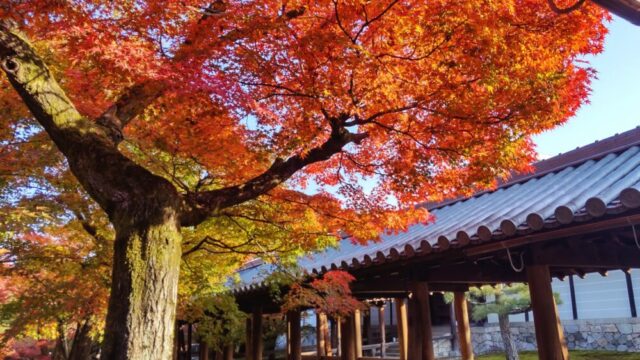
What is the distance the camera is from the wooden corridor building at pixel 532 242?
14.6 feet

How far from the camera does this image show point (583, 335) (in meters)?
14.5

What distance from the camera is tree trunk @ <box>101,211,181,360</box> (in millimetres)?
3338

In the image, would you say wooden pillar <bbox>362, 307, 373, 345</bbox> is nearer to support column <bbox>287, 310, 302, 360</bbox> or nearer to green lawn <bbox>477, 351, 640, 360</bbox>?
green lawn <bbox>477, 351, 640, 360</bbox>

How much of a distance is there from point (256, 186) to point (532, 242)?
2.78m

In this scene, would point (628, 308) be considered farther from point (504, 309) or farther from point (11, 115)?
point (11, 115)

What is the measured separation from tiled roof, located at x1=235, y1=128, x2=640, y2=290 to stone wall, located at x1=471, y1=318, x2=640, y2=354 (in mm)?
7500

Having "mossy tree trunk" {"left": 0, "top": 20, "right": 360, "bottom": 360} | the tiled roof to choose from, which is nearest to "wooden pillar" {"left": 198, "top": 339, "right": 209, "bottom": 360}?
the tiled roof

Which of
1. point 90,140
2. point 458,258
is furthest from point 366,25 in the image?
point 458,258

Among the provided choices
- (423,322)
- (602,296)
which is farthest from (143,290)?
(602,296)

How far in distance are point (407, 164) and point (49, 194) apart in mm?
5572

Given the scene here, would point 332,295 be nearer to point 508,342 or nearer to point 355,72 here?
point 355,72

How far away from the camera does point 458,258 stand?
251 inches

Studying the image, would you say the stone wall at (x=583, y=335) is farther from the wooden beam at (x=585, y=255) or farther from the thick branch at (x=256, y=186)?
the thick branch at (x=256, y=186)

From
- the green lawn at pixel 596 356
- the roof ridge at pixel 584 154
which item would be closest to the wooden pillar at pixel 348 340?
the roof ridge at pixel 584 154
